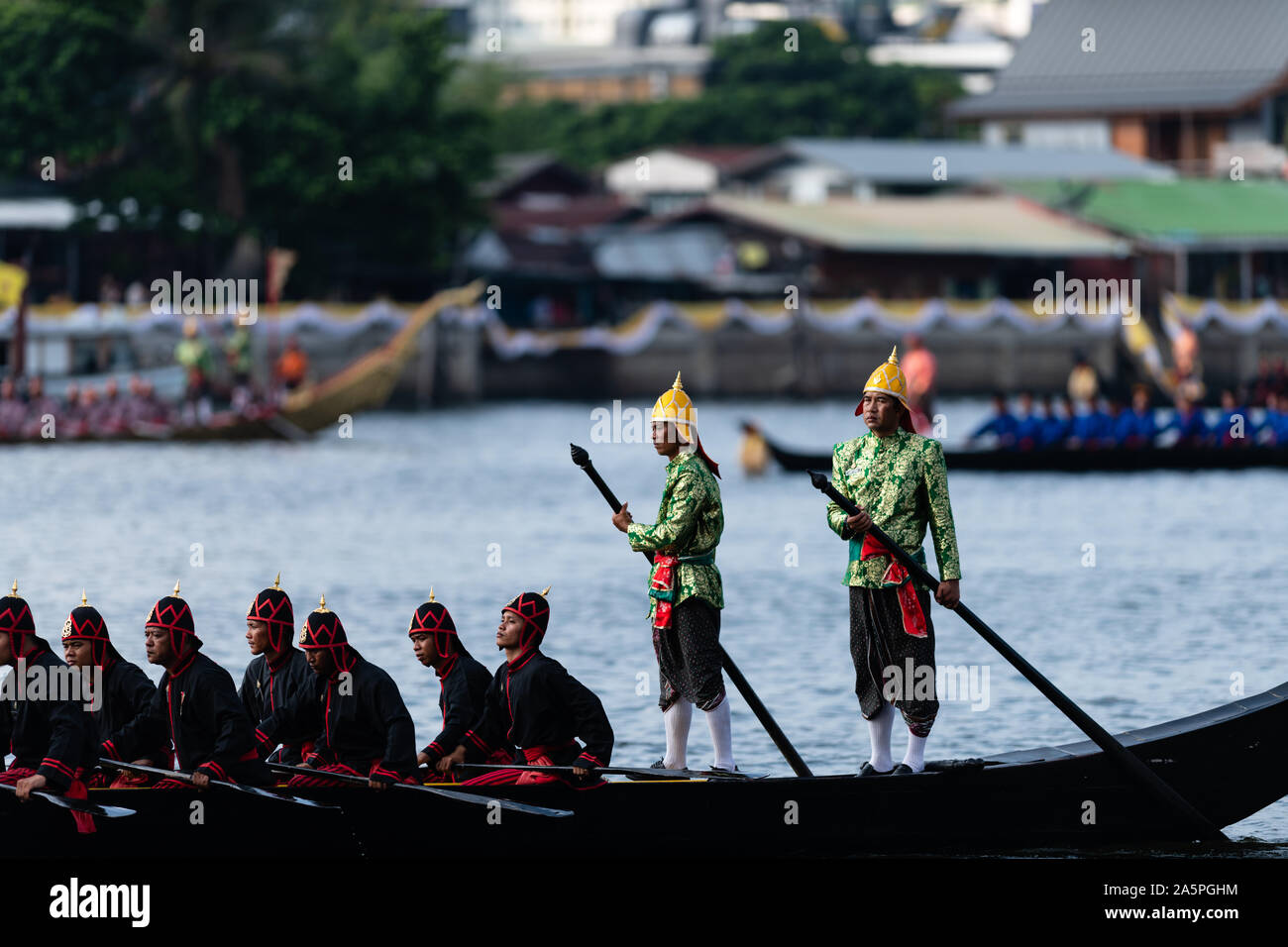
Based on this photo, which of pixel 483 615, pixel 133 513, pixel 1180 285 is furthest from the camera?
pixel 1180 285

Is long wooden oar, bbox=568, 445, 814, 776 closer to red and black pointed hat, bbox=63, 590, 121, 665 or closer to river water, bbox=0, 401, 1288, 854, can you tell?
red and black pointed hat, bbox=63, 590, 121, 665

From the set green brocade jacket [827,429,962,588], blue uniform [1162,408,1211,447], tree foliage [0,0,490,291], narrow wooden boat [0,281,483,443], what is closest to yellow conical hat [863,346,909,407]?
green brocade jacket [827,429,962,588]

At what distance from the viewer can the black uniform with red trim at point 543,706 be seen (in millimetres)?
10977

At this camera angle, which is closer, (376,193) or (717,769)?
(717,769)

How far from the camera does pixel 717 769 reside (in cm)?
1124

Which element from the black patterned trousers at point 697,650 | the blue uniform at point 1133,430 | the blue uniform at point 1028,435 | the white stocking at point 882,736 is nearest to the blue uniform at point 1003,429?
the blue uniform at point 1028,435

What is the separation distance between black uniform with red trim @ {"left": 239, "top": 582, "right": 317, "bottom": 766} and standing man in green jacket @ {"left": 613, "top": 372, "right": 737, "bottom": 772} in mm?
1550

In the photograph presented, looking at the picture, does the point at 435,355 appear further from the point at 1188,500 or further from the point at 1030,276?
the point at 1188,500

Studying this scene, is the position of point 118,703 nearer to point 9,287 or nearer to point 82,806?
point 82,806

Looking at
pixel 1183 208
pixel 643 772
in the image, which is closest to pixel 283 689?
pixel 643 772

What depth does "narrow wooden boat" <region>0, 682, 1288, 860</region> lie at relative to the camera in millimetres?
10953
